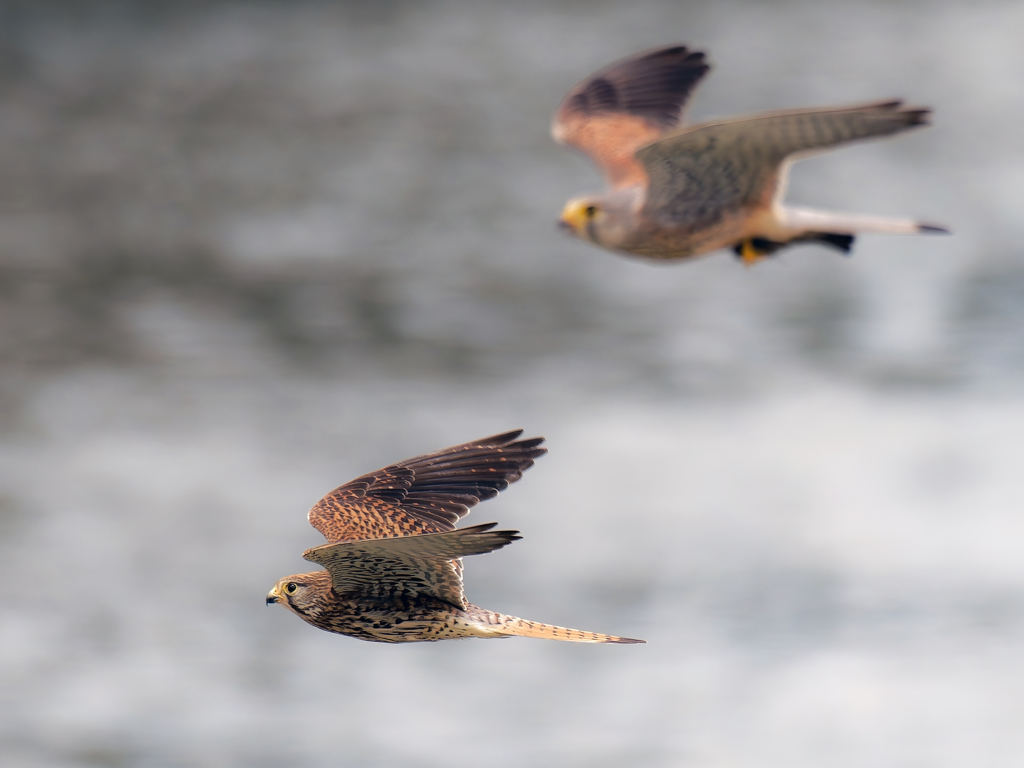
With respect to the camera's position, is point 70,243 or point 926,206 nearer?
point 926,206

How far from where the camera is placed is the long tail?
6543 millimetres

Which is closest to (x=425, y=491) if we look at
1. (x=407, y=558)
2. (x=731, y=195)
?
(x=407, y=558)

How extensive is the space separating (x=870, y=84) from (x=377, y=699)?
93.8 ft

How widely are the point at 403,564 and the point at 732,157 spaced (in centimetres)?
255

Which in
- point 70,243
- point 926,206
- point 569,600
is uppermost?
point 70,243

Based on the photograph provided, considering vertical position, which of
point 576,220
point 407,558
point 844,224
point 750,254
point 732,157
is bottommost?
point 407,558

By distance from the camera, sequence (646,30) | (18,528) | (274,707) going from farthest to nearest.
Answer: (646,30) < (18,528) < (274,707)

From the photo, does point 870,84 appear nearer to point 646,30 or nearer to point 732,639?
point 646,30

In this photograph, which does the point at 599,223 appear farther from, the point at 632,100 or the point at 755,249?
the point at 632,100

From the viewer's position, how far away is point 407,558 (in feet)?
21.7

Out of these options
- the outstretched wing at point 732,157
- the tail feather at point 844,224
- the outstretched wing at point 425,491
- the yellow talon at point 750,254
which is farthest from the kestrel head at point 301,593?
the tail feather at point 844,224

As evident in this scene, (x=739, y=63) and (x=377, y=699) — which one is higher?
(x=739, y=63)

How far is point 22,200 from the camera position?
72812mm

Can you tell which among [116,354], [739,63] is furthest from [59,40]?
[739,63]
